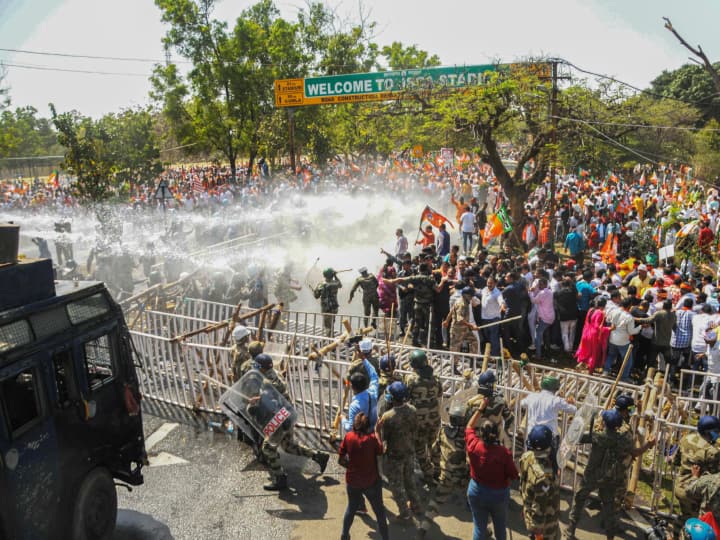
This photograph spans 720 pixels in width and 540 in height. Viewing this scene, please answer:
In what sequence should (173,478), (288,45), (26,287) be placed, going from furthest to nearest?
(288,45) < (173,478) < (26,287)

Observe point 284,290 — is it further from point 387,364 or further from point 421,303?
point 387,364

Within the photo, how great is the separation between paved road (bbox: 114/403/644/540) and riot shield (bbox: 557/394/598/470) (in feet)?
2.78

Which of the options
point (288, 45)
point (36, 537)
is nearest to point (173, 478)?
point (36, 537)

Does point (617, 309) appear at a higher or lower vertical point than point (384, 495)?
higher

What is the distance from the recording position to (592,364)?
9602mm

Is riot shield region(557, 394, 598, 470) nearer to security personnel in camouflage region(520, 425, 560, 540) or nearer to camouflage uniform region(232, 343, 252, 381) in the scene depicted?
security personnel in camouflage region(520, 425, 560, 540)

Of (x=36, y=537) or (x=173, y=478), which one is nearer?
(x=36, y=537)

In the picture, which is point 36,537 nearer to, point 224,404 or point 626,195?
point 224,404

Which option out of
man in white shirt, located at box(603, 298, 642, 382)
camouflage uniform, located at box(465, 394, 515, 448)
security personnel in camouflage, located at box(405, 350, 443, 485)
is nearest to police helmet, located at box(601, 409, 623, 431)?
camouflage uniform, located at box(465, 394, 515, 448)

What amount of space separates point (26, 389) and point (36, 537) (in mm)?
1202

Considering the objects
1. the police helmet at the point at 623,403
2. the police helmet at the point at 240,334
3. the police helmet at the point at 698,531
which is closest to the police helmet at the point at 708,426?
the police helmet at the point at 623,403

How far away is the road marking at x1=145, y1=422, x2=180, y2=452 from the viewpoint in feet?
25.8

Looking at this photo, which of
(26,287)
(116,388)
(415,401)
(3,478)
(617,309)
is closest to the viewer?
(3,478)

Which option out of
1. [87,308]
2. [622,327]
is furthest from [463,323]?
[87,308]
